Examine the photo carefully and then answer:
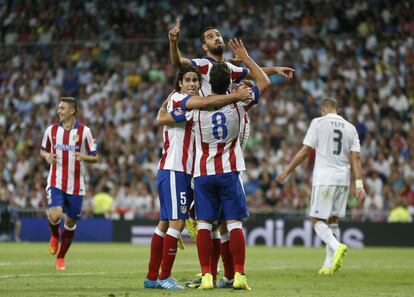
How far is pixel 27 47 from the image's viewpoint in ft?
113

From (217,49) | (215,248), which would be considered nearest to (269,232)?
(215,248)

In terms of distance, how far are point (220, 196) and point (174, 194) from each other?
0.57 m

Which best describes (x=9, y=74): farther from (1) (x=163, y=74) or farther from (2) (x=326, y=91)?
(2) (x=326, y=91)

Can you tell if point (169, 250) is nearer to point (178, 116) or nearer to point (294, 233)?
point (178, 116)

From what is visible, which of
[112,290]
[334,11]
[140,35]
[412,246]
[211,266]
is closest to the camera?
[112,290]

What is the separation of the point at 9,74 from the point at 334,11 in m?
10.8

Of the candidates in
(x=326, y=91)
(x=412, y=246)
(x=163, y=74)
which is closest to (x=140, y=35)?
(x=163, y=74)

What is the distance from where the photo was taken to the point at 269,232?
2700 centimetres

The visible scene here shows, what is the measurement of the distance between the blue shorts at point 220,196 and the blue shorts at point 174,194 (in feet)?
1.00

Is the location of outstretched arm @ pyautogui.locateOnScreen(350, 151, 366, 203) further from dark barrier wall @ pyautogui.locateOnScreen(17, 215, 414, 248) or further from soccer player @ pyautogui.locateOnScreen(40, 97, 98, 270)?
dark barrier wall @ pyautogui.locateOnScreen(17, 215, 414, 248)

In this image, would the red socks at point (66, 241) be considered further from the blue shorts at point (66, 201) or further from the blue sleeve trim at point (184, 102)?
the blue sleeve trim at point (184, 102)

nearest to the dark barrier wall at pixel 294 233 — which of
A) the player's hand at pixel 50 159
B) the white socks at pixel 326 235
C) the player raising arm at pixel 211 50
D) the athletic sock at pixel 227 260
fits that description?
the white socks at pixel 326 235

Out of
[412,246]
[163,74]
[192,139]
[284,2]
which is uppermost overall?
[284,2]

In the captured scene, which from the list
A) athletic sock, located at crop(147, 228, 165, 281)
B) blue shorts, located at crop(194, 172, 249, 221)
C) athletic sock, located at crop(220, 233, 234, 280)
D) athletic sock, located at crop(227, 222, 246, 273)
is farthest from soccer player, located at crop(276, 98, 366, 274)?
athletic sock, located at crop(227, 222, 246, 273)
